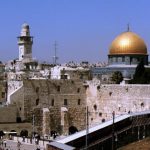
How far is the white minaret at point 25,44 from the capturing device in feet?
194

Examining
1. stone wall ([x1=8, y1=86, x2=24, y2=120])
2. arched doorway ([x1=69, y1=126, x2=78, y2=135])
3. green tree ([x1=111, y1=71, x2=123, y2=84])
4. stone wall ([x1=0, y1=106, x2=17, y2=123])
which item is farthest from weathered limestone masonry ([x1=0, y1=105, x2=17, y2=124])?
green tree ([x1=111, y1=71, x2=123, y2=84])

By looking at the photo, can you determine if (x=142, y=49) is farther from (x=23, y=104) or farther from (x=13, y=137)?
(x=13, y=137)

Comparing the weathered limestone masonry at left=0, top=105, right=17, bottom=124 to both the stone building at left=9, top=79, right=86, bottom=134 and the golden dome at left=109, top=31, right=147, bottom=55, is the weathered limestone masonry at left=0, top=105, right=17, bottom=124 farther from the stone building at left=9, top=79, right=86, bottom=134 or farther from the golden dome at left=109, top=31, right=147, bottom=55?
the golden dome at left=109, top=31, right=147, bottom=55

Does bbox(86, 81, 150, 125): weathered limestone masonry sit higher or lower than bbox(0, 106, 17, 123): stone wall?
higher

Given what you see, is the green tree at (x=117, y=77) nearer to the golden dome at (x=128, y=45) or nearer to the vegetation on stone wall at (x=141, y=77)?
the vegetation on stone wall at (x=141, y=77)

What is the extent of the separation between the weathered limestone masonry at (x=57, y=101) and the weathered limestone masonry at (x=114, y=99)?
0.82m

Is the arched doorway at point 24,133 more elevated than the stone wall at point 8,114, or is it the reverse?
the stone wall at point 8,114

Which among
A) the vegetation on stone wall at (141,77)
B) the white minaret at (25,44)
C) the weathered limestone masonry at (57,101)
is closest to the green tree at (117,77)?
the vegetation on stone wall at (141,77)

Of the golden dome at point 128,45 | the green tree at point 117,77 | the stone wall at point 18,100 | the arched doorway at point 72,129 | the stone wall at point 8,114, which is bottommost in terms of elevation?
the arched doorway at point 72,129

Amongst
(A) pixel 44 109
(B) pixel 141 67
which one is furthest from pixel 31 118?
(B) pixel 141 67

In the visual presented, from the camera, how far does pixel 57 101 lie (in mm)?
40844

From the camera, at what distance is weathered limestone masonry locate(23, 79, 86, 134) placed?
39.8m

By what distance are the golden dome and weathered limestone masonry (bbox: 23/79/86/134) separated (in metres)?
14.8

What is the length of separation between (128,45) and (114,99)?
16254 millimetres
